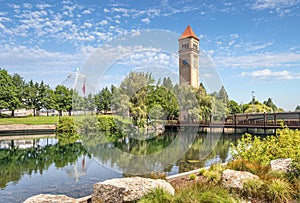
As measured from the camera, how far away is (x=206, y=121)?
44.5 metres

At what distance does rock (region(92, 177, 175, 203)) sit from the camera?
227 inches

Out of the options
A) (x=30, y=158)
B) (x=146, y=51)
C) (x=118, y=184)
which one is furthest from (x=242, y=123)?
(x=118, y=184)

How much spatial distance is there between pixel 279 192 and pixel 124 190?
353 centimetres

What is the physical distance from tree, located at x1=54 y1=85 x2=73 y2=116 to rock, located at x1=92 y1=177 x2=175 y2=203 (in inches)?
2172

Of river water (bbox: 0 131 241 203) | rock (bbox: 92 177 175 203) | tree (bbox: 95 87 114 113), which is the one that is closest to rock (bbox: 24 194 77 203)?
rock (bbox: 92 177 175 203)

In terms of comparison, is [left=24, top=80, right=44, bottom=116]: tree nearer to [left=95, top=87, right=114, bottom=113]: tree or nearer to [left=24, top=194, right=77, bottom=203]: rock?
[left=95, top=87, right=114, bottom=113]: tree

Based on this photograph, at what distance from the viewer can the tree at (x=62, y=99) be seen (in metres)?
58.7

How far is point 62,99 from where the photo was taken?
195 feet

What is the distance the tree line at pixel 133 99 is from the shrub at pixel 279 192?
932cm

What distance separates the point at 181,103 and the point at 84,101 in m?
17.8

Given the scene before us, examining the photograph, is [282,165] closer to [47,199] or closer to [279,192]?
[279,192]

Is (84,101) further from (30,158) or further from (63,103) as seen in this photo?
(63,103)

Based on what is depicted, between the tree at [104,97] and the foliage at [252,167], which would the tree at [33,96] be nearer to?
the tree at [104,97]

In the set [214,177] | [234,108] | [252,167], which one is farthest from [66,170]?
[234,108]
